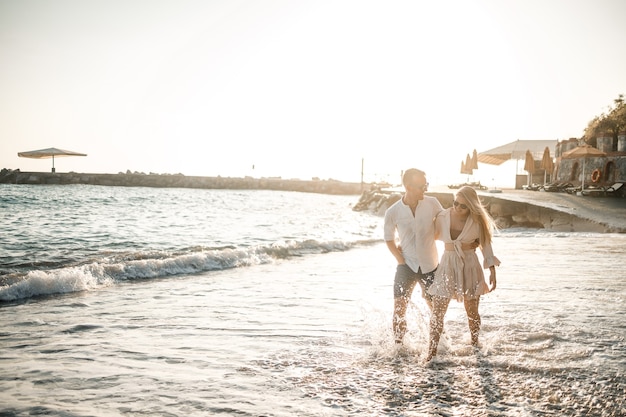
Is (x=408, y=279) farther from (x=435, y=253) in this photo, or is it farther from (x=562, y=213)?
(x=562, y=213)

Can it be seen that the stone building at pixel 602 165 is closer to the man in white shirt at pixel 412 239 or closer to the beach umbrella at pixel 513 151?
the beach umbrella at pixel 513 151

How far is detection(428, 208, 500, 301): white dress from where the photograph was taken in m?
4.68

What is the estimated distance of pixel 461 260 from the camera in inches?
186

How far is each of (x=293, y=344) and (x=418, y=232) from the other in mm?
1932

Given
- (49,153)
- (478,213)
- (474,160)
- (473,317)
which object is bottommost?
(473,317)

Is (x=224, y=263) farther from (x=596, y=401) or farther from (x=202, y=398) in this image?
(x=596, y=401)

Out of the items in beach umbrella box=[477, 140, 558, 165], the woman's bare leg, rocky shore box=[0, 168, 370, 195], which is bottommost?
the woman's bare leg

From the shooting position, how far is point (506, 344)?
521 centimetres

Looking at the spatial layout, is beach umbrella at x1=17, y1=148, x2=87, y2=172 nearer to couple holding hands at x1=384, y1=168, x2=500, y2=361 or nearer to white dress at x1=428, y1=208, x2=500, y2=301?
couple holding hands at x1=384, y1=168, x2=500, y2=361

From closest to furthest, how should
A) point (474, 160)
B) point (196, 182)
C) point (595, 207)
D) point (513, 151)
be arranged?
point (595, 207) → point (474, 160) → point (513, 151) → point (196, 182)

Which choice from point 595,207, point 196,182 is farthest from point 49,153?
point 595,207

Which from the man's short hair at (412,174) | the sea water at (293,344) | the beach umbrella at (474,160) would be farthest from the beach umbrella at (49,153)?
the man's short hair at (412,174)

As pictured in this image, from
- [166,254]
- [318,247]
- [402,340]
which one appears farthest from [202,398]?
[318,247]

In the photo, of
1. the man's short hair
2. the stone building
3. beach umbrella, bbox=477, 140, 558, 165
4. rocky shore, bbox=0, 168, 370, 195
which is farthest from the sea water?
rocky shore, bbox=0, 168, 370, 195
